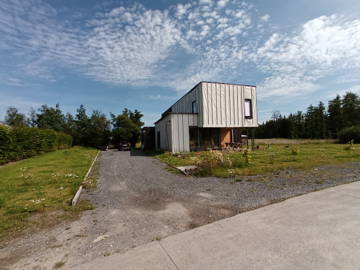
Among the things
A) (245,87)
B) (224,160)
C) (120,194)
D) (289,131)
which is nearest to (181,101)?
(245,87)

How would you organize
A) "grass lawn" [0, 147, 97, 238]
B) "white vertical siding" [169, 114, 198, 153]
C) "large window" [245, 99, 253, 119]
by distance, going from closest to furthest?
1. "grass lawn" [0, 147, 97, 238]
2. "white vertical siding" [169, 114, 198, 153]
3. "large window" [245, 99, 253, 119]

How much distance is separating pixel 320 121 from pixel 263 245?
6214cm

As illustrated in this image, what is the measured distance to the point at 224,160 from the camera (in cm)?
805

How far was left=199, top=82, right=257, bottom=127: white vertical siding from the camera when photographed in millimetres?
14688

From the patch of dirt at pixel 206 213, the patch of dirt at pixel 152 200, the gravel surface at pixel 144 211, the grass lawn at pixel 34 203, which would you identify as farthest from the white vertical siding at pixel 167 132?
the patch of dirt at pixel 206 213

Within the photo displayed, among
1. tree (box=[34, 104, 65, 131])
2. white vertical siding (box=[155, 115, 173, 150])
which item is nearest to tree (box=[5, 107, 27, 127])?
tree (box=[34, 104, 65, 131])

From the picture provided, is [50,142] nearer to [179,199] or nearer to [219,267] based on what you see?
[179,199]

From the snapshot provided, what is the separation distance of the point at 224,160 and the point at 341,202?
456cm

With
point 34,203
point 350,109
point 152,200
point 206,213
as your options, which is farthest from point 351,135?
point 34,203

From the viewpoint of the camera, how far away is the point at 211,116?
1483 centimetres

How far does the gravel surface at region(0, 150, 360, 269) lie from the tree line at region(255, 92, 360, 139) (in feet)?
134

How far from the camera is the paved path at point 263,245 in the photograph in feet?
6.75

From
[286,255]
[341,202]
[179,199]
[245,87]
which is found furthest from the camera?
[245,87]

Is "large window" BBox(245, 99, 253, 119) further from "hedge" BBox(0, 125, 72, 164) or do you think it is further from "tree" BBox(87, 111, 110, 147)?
"tree" BBox(87, 111, 110, 147)
